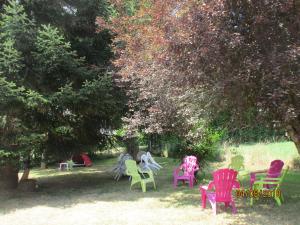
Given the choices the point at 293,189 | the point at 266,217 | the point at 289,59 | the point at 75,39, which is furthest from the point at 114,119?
the point at 289,59

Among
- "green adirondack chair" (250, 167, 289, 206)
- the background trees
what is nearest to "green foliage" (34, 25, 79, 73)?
the background trees

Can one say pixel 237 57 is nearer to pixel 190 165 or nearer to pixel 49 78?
pixel 190 165

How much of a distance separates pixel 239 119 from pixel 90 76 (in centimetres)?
549

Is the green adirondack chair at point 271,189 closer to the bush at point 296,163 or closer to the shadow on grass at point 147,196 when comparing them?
the shadow on grass at point 147,196

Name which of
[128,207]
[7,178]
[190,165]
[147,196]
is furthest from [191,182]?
[7,178]

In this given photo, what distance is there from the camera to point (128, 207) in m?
8.62

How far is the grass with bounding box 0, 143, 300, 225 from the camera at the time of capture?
7242 mm

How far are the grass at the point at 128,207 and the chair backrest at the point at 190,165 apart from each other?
0.49m

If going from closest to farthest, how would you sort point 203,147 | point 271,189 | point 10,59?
point 271,189 < point 10,59 < point 203,147

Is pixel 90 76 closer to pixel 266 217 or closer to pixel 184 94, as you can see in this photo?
pixel 184 94

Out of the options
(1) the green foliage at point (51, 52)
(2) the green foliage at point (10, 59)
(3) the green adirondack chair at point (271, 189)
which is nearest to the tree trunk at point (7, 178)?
(2) the green foliage at point (10, 59)

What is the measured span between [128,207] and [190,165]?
3110mm

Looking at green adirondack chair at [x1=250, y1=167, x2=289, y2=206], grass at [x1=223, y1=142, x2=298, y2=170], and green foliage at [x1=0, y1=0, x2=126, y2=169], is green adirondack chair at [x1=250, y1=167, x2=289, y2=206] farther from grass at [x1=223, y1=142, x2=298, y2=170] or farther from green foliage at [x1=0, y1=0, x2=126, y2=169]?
grass at [x1=223, y1=142, x2=298, y2=170]

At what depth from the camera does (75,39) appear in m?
11.7
